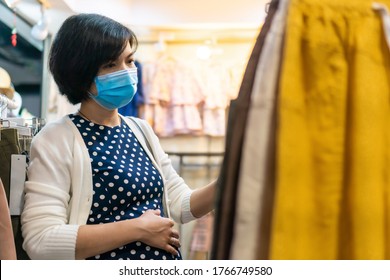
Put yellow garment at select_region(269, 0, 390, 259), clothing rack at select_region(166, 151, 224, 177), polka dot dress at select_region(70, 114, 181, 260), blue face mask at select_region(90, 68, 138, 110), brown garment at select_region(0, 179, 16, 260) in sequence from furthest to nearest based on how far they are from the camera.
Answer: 1. clothing rack at select_region(166, 151, 224, 177)
2. blue face mask at select_region(90, 68, 138, 110)
3. polka dot dress at select_region(70, 114, 181, 260)
4. brown garment at select_region(0, 179, 16, 260)
5. yellow garment at select_region(269, 0, 390, 259)

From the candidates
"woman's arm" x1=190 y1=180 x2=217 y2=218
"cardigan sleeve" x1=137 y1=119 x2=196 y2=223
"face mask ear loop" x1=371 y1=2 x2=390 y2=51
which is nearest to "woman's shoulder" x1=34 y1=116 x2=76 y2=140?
"cardigan sleeve" x1=137 y1=119 x2=196 y2=223

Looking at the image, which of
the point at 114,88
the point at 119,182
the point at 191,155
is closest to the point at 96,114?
the point at 114,88

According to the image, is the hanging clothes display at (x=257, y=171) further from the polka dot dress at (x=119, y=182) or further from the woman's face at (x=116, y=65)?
the woman's face at (x=116, y=65)

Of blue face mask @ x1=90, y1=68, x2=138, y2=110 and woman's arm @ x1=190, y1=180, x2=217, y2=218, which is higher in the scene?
blue face mask @ x1=90, y1=68, x2=138, y2=110

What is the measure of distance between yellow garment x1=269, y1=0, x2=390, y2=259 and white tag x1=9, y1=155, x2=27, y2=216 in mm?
839

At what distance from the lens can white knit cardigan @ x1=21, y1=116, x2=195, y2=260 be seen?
1.16m

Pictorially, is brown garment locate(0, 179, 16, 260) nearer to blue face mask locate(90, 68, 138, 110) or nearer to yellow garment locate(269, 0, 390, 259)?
blue face mask locate(90, 68, 138, 110)

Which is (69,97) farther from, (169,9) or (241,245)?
(169,9)

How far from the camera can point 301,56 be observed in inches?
29.5


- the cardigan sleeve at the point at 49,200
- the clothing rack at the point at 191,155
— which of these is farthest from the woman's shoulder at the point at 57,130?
the clothing rack at the point at 191,155

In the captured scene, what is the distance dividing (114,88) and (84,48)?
0.14 m
